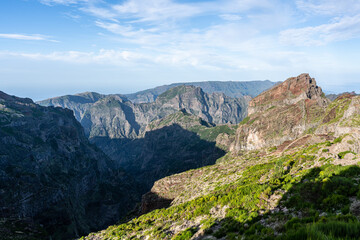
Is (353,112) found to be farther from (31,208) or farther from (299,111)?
(31,208)

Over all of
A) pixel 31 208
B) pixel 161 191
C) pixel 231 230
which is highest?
pixel 231 230

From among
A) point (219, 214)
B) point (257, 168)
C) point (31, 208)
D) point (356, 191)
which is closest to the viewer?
point (356, 191)

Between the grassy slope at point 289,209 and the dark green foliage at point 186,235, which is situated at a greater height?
the grassy slope at point 289,209

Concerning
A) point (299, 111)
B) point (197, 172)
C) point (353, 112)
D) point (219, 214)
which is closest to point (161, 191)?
point (197, 172)

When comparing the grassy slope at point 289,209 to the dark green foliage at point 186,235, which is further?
the dark green foliage at point 186,235

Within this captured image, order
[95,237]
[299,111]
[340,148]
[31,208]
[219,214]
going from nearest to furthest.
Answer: [219,214] < [340,148] < [95,237] < [31,208] < [299,111]

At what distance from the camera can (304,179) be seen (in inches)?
1053

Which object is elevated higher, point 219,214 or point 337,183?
point 337,183

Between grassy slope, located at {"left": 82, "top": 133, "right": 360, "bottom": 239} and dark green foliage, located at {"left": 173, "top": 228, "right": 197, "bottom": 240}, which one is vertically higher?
grassy slope, located at {"left": 82, "top": 133, "right": 360, "bottom": 239}

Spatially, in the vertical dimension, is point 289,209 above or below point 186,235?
above

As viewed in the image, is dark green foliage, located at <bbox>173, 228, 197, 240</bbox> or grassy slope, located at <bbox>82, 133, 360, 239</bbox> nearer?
grassy slope, located at <bbox>82, 133, 360, 239</bbox>

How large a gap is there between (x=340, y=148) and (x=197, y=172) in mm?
60091

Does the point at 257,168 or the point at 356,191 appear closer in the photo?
the point at 356,191

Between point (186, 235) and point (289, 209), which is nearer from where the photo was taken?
point (289, 209)
